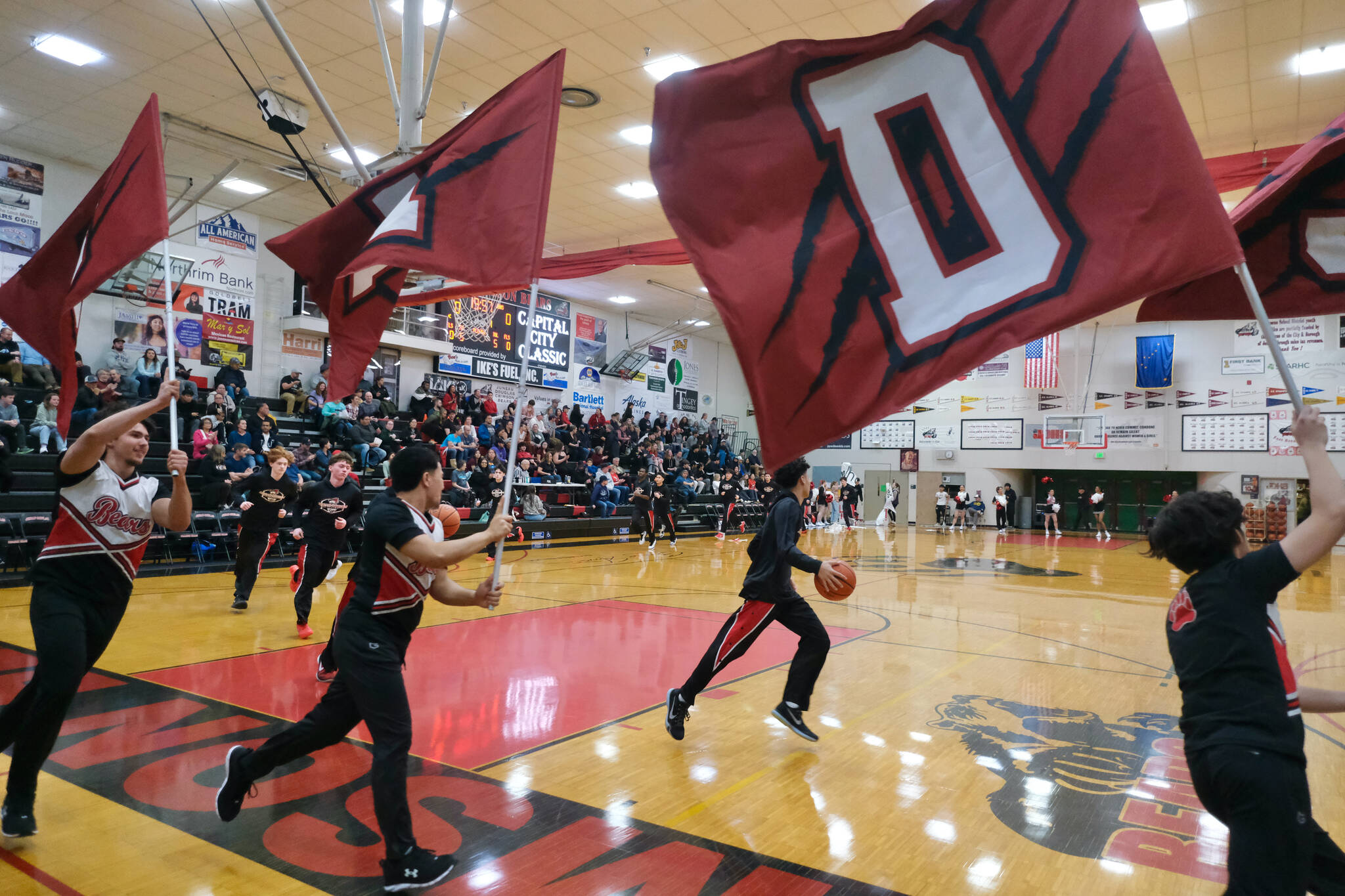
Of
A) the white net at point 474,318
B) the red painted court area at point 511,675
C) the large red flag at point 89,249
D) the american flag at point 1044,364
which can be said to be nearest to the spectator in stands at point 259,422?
the white net at point 474,318

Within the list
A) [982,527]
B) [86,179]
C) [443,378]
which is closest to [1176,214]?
[86,179]

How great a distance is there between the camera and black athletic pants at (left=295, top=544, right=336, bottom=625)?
7289mm

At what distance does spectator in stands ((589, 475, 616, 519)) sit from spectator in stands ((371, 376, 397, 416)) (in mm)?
5255

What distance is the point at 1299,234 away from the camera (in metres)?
2.45

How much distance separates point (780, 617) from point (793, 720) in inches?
23.4

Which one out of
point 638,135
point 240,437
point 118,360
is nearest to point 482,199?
point 638,135

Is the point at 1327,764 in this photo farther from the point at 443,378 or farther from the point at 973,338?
the point at 443,378

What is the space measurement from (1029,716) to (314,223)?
17.4 ft

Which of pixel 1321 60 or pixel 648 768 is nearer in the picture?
pixel 648 768

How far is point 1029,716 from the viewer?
5.35 metres

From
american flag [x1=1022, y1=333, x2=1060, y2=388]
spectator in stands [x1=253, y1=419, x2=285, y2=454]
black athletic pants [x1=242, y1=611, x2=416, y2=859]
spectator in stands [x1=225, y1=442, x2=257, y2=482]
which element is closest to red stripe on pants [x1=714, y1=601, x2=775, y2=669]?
black athletic pants [x1=242, y1=611, x2=416, y2=859]

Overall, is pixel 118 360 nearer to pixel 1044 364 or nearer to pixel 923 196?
pixel 923 196

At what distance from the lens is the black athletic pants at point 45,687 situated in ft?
10.4

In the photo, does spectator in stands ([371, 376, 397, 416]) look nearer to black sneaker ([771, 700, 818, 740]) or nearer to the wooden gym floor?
the wooden gym floor
